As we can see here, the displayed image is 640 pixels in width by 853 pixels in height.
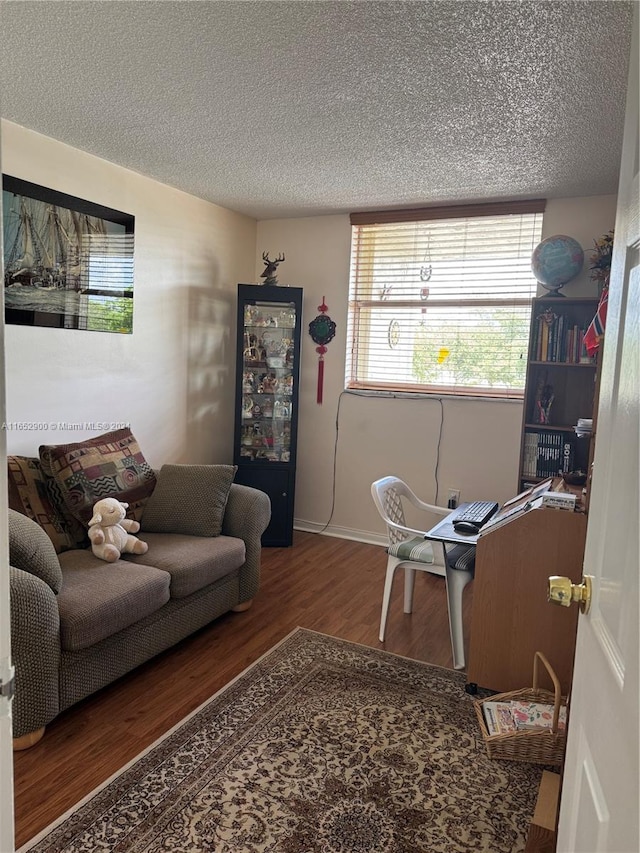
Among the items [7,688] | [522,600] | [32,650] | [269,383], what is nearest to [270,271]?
[269,383]

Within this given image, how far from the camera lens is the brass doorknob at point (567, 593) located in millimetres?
1061

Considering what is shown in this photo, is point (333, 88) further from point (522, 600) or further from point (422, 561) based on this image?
point (522, 600)

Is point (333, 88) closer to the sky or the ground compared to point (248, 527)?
closer to the sky

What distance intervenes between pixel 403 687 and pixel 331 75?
8.25 ft

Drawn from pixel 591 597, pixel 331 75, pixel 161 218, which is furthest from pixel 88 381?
pixel 591 597

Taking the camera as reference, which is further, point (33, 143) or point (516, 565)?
point (33, 143)

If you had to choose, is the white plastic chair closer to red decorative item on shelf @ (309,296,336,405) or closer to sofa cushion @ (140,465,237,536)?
sofa cushion @ (140,465,237,536)

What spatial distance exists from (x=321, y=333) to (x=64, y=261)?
202cm

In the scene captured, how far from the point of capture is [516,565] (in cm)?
257

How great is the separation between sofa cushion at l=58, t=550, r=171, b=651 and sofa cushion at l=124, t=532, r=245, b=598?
0.08m

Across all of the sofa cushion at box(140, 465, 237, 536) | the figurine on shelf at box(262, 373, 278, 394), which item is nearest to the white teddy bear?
the sofa cushion at box(140, 465, 237, 536)

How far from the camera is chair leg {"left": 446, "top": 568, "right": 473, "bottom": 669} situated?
282 cm

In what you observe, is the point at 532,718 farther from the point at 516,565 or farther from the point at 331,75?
the point at 331,75

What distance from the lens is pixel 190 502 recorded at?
10.9 feet
